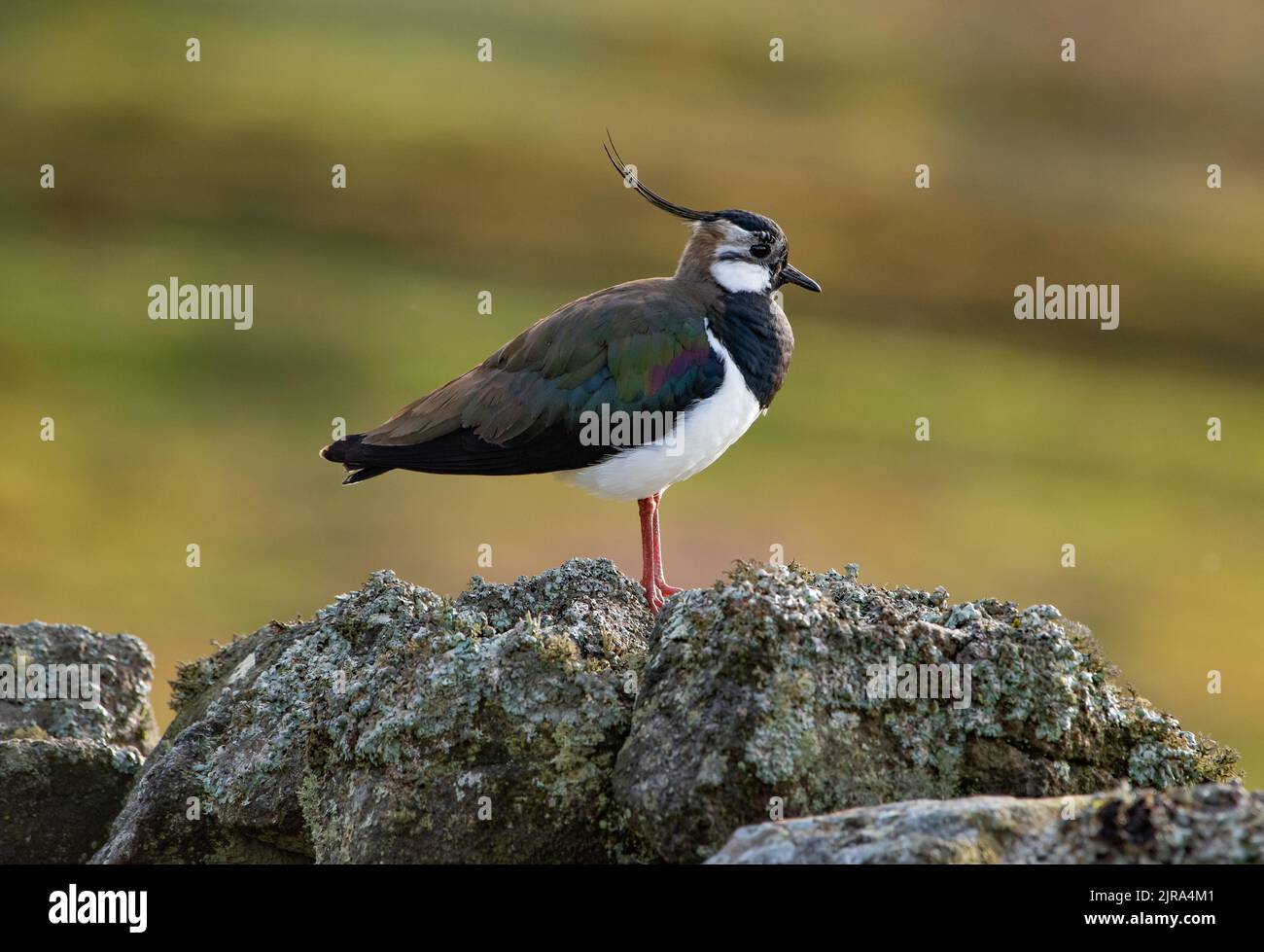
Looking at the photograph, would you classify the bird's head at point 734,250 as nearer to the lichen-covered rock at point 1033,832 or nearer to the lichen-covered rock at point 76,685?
the lichen-covered rock at point 76,685

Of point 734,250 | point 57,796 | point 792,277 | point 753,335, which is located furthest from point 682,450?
point 57,796

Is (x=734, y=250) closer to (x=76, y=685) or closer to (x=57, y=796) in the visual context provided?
(x=76, y=685)

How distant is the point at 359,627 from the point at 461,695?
1.12m

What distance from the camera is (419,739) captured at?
211 inches

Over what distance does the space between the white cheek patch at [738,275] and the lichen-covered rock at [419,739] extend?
2.20 m

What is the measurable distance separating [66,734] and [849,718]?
4114 mm

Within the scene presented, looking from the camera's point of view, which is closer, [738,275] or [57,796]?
[57,796]

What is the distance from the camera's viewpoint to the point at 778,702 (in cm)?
491

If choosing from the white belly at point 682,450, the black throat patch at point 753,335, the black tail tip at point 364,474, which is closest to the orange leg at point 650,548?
the white belly at point 682,450

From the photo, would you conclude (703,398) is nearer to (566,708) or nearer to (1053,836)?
(566,708)

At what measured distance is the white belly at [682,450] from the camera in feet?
25.4

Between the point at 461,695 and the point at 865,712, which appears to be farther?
the point at 461,695

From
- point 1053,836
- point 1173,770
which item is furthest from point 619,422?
point 1053,836

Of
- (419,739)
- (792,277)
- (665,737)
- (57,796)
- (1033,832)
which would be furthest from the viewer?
(792,277)
